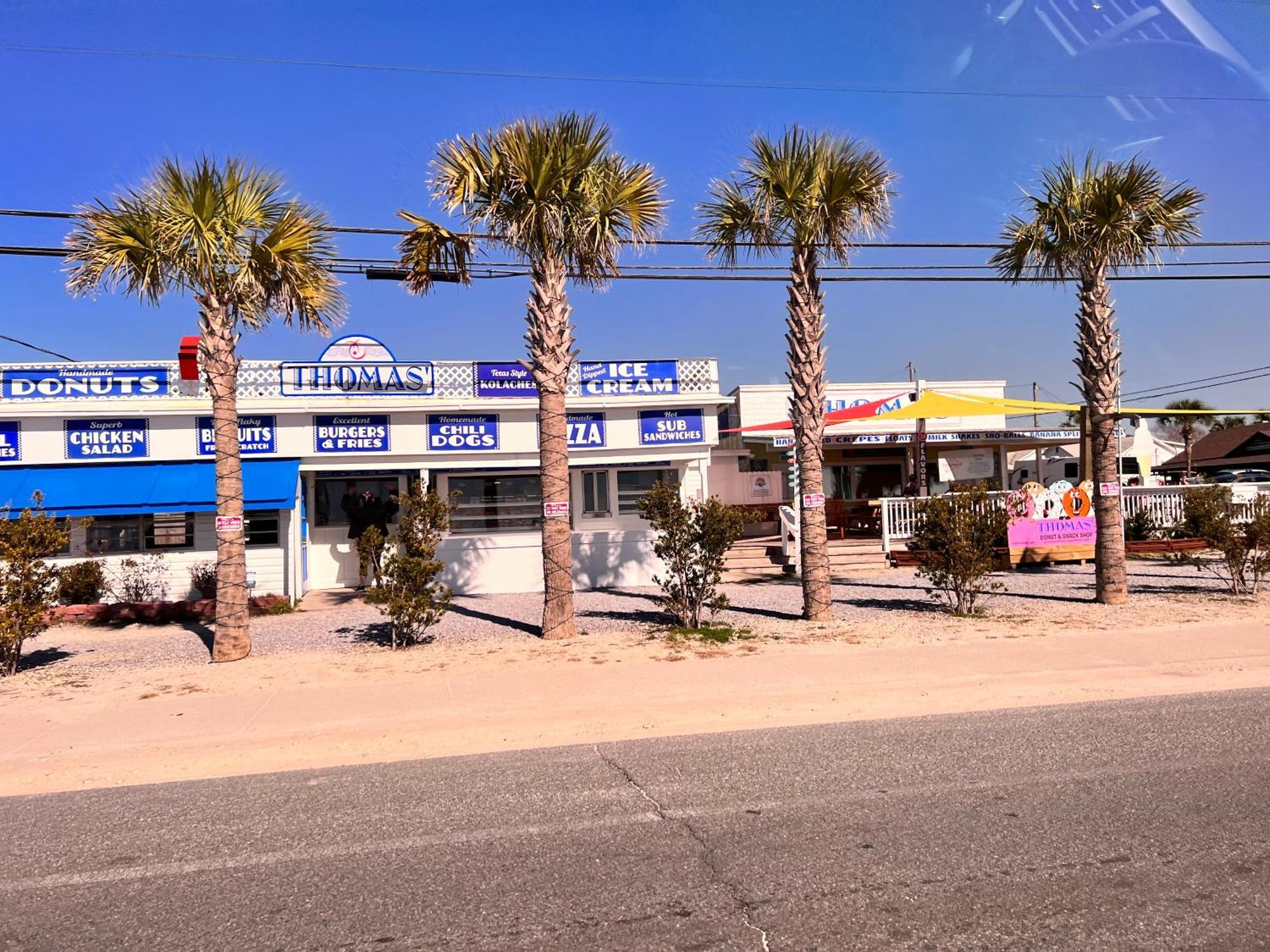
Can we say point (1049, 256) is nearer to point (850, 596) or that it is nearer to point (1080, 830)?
point (850, 596)

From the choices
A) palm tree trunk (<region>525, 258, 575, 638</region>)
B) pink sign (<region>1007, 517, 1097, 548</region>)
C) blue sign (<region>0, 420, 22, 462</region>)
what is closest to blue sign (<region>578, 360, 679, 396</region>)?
palm tree trunk (<region>525, 258, 575, 638</region>)

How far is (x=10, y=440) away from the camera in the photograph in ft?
49.5

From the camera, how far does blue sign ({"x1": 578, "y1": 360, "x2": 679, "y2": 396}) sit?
17.4m

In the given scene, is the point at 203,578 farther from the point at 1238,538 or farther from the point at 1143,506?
the point at 1143,506

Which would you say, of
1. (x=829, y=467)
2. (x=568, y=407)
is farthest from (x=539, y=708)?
(x=829, y=467)

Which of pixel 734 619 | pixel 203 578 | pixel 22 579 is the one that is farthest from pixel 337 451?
pixel 734 619

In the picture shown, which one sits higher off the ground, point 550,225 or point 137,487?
point 550,225

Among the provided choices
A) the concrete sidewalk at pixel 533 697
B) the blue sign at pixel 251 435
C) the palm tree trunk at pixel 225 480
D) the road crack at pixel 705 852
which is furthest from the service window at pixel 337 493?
the road crack at pixel 705 852

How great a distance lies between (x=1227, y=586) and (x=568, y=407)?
11655 mm

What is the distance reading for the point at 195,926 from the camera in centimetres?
384

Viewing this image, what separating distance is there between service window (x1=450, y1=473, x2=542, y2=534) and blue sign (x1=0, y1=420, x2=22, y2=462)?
735 centimetres

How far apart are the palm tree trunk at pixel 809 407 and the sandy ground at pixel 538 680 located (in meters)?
0.69

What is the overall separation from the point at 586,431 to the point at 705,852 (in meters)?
13.1

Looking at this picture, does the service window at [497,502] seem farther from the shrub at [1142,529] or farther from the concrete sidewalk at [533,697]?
the shrub at [1142,529]
